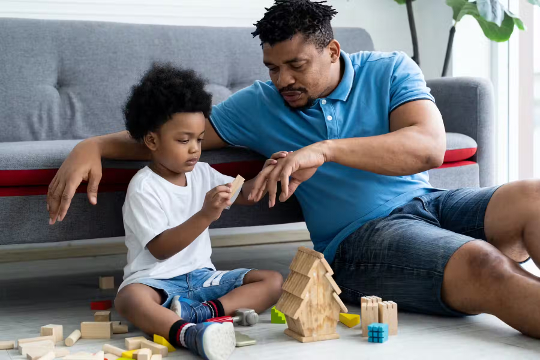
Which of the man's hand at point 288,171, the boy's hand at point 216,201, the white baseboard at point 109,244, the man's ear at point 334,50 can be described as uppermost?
the man's ear at point 334,50

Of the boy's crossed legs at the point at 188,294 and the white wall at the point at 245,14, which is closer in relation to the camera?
the boy's crossed legs at the point at 188,294

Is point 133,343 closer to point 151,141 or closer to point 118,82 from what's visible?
point 151,141

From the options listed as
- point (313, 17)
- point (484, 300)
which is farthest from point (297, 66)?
point (484, 300)

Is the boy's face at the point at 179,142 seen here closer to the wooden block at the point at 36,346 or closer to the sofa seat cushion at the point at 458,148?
the wooden block at the point at 36,346

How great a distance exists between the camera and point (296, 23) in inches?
57.2

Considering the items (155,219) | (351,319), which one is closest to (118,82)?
(155,219)

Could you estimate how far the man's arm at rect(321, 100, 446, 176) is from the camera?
1373 millimetres

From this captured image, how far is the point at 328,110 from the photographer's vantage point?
1554 millimetres

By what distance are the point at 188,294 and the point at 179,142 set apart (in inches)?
13.6

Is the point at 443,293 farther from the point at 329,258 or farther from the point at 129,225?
the point at 129,225

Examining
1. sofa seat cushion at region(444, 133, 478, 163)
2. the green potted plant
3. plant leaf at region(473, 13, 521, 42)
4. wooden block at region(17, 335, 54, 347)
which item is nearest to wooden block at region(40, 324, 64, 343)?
wooden block at region(17, 335, 54, 347)

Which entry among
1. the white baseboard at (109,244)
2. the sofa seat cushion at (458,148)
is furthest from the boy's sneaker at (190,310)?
the white baseboard at (109,244)

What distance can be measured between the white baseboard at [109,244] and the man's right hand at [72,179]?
3.41 ft

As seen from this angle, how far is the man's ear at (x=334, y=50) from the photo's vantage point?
5.09 ft
